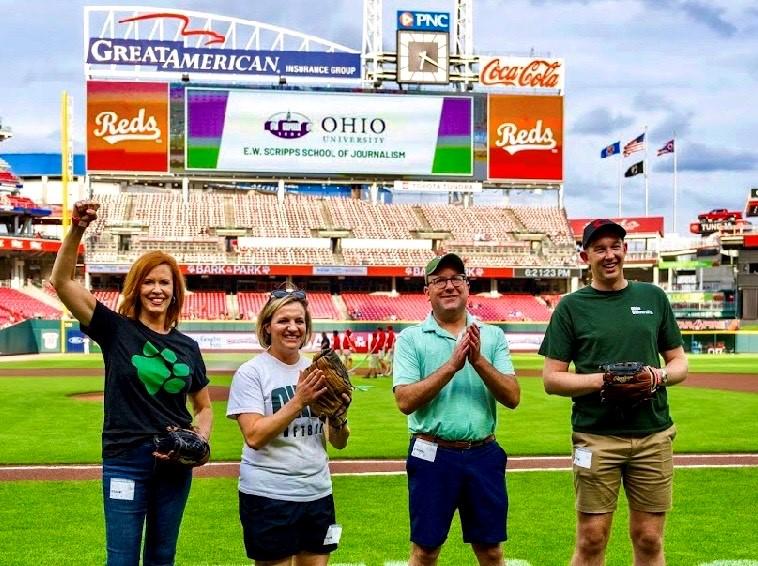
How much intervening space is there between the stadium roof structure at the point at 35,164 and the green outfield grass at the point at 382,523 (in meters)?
83.4

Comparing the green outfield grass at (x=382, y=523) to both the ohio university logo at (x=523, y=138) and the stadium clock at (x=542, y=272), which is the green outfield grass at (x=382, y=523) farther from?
the ohio university logo at (x=523, y=138)

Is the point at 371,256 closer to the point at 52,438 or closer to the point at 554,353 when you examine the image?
the point at 52,438

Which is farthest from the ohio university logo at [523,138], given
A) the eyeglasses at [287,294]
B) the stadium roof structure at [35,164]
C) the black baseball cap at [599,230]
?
the eyeglasses at [287,294]

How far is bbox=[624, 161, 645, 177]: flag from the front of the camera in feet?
237

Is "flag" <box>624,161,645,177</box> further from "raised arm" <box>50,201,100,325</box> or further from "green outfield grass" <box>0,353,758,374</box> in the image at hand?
"raised arm" <box>50,201,100,325</box>

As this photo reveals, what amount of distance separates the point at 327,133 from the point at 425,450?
183 feet

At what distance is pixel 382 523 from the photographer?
28.5ft

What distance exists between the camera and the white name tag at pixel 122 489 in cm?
478

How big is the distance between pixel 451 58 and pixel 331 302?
18.7 m

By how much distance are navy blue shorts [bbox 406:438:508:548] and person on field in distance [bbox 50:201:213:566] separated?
134 cm

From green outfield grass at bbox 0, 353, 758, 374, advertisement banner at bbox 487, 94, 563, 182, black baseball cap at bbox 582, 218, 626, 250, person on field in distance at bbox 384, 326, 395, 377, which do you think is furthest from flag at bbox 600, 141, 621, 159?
black baseball cap at bbox 582, 218, 626, 250

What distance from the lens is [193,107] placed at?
5872 centimetres

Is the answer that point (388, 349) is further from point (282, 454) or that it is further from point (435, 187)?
point (435, 187)

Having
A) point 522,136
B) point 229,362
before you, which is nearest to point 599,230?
point 229,362
